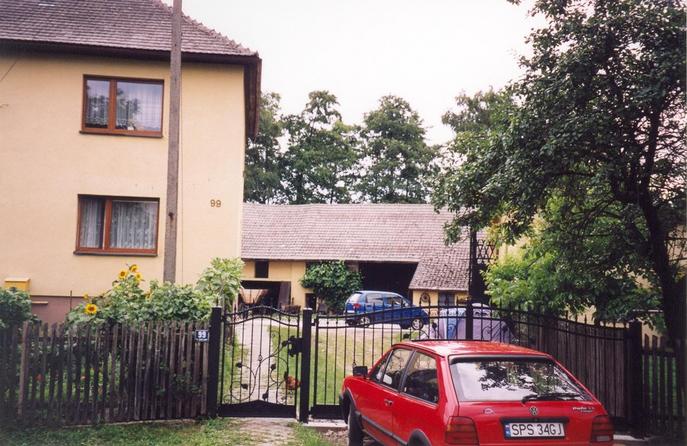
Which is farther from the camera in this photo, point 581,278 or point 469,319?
point 581,278

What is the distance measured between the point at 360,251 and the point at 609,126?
94.5 feet

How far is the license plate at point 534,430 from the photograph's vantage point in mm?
5242

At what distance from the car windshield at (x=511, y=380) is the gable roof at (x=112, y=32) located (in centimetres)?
1097

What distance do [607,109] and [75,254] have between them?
465 inches

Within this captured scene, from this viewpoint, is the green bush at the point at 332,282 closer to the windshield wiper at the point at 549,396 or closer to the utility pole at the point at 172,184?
the utility pole at the point at 172,184

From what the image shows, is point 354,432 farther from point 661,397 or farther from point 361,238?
point 361,238

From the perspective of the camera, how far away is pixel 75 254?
47.0ft

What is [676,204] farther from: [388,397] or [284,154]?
[284,154]

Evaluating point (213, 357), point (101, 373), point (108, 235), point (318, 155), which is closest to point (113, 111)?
point (108, 235)

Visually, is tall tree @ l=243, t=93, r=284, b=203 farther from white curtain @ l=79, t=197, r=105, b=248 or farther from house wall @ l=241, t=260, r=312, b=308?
white curtain @ l=79, t=197, r=105, b=248

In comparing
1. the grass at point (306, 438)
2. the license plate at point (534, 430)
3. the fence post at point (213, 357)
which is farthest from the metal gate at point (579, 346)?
the license plate at point (534, 430)

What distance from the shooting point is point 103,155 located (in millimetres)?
14609

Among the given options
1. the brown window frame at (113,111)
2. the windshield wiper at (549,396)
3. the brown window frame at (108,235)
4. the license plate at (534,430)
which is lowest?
the license plate at (534,430)

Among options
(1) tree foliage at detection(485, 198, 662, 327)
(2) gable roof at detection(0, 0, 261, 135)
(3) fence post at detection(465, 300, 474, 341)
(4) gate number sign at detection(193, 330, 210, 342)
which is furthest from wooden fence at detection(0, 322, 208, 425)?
(2) gable roof at detection(0, 0, 261, 135)
